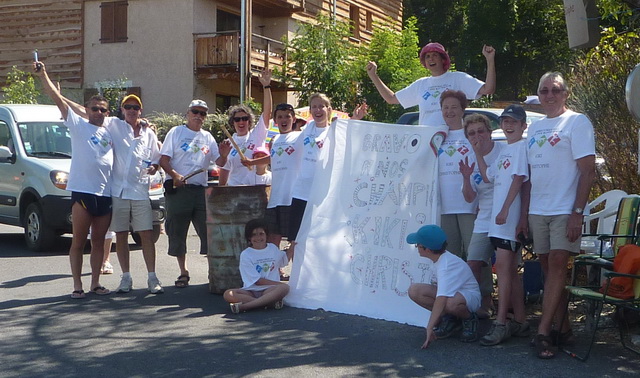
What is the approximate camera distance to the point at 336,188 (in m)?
8.03

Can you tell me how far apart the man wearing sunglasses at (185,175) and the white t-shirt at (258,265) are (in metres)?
1.28

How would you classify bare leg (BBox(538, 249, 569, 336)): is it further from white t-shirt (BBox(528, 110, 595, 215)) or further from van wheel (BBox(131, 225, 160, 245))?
van wheel (BBox(131, 225, 160, 245))

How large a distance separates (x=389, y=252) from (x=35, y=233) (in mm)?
6101

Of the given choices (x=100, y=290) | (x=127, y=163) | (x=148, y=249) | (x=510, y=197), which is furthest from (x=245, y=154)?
(x=510, y=197)

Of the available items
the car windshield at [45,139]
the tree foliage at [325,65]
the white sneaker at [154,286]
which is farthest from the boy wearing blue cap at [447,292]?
the tree foliage at [325,65]

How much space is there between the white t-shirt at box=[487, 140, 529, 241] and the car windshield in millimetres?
7510

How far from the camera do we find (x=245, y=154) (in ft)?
29.7

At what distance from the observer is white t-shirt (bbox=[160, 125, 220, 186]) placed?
8742mm

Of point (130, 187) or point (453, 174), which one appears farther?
point (130, 187)

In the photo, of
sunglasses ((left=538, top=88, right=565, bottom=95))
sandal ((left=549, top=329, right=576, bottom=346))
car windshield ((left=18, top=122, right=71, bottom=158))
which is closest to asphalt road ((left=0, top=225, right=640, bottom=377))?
sandal ((left=549, top=329, right=576, bottom=346))

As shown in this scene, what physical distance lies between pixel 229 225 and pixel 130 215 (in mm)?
1008

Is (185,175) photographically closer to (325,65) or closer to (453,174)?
(453,174)

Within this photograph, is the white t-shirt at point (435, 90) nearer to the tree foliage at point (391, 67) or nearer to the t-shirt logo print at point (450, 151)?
the t-shirt logo print at point (450, 151)

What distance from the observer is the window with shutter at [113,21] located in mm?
27609
